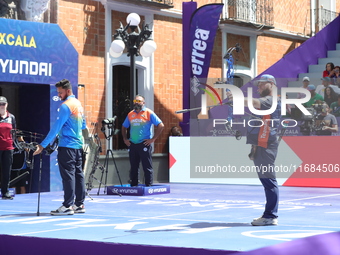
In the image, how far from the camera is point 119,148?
19688 mm

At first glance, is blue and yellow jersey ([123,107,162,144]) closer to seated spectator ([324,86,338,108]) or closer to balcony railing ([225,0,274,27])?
seated spectator ([324,86,338,108])

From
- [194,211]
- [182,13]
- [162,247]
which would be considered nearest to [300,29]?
[182,13]

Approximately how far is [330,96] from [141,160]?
208 inches

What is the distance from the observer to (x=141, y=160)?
49.2 ft

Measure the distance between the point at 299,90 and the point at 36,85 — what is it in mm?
6060

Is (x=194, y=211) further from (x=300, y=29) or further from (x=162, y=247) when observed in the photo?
(x=300, y=29)

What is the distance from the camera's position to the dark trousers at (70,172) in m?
10.4

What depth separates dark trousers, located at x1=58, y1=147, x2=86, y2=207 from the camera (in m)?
10.4

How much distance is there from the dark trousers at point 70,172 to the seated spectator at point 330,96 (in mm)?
8373

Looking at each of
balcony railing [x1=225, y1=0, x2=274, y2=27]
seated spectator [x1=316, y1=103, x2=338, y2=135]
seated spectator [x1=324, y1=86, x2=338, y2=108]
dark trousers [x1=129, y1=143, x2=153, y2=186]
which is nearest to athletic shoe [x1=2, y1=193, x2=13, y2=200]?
dark trousers [x1=129, y1=143, x2=153, y2=186]

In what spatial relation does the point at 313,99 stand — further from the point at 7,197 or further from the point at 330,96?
the point at 7,197

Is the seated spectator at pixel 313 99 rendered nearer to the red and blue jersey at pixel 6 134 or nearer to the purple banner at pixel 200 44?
the purple banner at pixel 200 44

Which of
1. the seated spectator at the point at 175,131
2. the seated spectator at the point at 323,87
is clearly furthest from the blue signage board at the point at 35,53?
the seated spectator at the point at 323,87

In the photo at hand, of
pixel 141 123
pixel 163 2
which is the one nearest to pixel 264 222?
pixel 141 123
